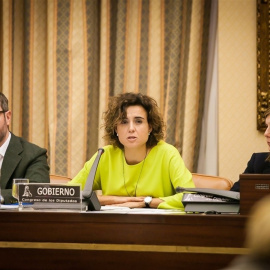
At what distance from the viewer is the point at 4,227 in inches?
80.7

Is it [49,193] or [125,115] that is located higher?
[125,115]

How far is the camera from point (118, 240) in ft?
6.47

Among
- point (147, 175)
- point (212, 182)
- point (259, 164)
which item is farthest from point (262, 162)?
point (147, 175)

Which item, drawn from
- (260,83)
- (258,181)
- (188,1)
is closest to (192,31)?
(188,1)

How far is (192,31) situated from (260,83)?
65 centimetres

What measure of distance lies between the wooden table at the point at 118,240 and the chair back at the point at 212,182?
1.28 meters

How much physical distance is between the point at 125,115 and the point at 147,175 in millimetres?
393

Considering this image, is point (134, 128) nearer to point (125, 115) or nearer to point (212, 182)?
point (125, 115)

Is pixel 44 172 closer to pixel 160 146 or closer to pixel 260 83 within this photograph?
pixel 160 146

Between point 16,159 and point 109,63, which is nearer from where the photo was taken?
point 16,159

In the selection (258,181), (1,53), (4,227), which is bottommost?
(4,227)

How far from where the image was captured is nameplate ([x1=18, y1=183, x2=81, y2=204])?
214 centimetres

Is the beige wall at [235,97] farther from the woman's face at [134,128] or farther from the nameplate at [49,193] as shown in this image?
the nameplate at [49,193]

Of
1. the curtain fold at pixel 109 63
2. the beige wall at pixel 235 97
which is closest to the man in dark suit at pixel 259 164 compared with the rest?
the beige wall at pixel 235 97
